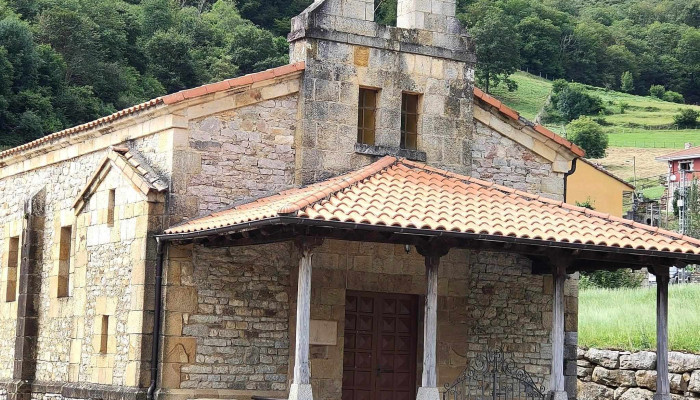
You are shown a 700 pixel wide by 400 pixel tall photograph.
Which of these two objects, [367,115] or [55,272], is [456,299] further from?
[55,272]

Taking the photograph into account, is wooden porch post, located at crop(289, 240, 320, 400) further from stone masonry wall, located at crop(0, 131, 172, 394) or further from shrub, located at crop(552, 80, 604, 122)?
shrub, located at crop(552, 80, 604, 122)

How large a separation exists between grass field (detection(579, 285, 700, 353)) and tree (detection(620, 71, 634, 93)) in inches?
2973

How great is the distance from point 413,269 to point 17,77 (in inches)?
1409

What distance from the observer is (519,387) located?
1836 centimetres

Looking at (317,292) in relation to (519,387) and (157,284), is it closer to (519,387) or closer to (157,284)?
(157,284)

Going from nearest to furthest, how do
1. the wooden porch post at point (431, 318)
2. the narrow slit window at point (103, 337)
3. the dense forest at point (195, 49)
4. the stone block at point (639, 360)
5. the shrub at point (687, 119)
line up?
the wooden porch post at point (431, 318)
the narrow slit window at point (103, 337)
the stone block at point (639, 360)
the dense forest at point (195, 49)
the shrub at point (687, 119)

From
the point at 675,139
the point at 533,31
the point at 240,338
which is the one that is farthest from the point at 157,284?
the point at 533,31

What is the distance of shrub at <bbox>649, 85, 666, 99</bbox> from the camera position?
100625 mm

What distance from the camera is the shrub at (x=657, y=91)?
330 feet

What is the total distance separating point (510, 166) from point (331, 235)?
564 cm

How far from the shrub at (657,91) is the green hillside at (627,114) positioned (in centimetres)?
137

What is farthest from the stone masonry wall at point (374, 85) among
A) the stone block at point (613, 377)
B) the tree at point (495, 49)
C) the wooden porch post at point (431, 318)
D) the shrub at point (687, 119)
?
the shrub at point (687, 119)

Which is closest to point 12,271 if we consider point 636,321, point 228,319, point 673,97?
point 228,319

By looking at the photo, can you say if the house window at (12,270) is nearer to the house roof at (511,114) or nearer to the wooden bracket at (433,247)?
the house roof at (511,114)
